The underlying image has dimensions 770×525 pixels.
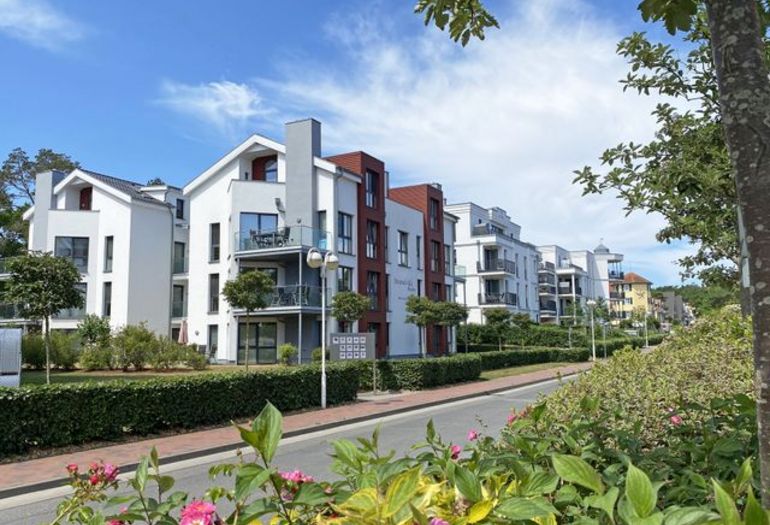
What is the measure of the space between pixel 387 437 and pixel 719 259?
696 cm

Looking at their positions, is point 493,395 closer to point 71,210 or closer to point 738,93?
point 738,93


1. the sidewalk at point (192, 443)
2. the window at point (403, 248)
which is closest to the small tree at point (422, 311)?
the window at point (403, 248)

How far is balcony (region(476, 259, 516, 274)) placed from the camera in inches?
2291

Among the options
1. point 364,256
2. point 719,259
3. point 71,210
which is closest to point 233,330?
point 364,256

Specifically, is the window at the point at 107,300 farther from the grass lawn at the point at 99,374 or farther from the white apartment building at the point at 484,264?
the white apartment building at the point at 484,264

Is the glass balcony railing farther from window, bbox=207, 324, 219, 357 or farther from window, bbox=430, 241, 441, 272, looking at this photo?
window, bbox=430, 241, 441, 272

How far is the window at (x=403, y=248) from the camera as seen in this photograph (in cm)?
3826

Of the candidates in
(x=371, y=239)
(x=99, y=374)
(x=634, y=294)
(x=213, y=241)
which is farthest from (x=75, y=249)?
(x=634, y=294)

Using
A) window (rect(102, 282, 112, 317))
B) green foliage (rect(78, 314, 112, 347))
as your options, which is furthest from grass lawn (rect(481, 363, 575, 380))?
window (rect(102, 282, 112, 317))

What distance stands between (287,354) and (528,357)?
14659 millimetres

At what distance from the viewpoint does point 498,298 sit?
57812 mm

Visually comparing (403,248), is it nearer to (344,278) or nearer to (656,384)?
(344,278)

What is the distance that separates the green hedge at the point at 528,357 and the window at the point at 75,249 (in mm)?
24942

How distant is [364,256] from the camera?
3397 cm
